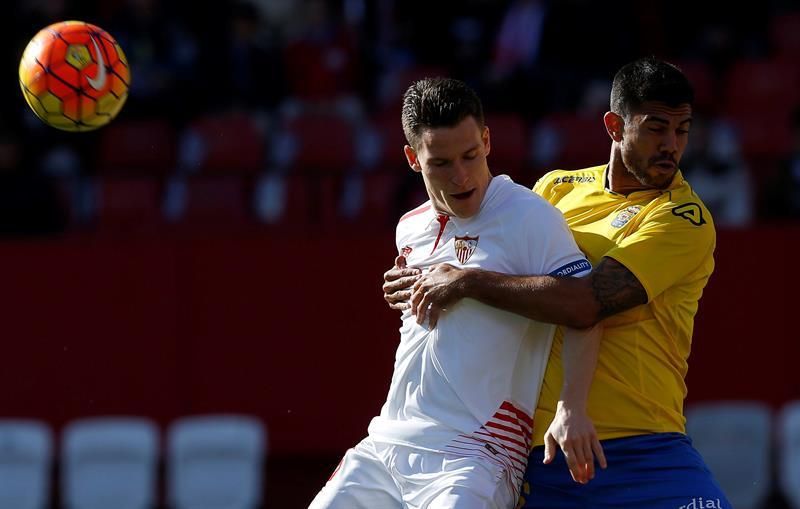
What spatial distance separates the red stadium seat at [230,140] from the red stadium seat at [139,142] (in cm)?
30

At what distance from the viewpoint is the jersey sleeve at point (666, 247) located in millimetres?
5211

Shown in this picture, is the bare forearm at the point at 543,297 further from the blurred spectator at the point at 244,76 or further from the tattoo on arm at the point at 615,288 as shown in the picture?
the blurred spectator at the point at 244,76

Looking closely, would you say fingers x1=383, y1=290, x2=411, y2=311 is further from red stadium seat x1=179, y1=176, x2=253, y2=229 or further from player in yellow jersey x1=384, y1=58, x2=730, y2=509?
red stadium seat x1=179, y1=176, x2=253, y2=229

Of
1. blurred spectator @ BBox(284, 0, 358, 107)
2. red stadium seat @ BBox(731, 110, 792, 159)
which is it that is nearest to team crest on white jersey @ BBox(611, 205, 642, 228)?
red stadium seat @ BBox(731, 110, 792, 159)

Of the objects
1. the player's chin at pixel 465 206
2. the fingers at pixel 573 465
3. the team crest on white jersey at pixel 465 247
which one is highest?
the player's chin at pixel 465 206

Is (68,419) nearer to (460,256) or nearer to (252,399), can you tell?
(252,399)

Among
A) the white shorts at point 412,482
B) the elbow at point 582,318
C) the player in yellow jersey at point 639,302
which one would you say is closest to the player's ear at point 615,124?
the player in yellow jersey at point 639,302

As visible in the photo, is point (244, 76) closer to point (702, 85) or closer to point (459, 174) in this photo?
point (702, 85)

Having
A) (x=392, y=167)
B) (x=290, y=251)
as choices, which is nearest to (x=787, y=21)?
(x=392, y=167)

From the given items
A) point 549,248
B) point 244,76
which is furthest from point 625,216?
point 244,76

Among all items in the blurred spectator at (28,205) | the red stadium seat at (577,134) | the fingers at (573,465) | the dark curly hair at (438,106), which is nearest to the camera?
the fingers at (573,465)

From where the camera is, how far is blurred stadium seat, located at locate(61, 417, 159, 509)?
11016 millimetres

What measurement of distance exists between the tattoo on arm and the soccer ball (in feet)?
8.75

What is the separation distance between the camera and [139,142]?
13055 millimetres
